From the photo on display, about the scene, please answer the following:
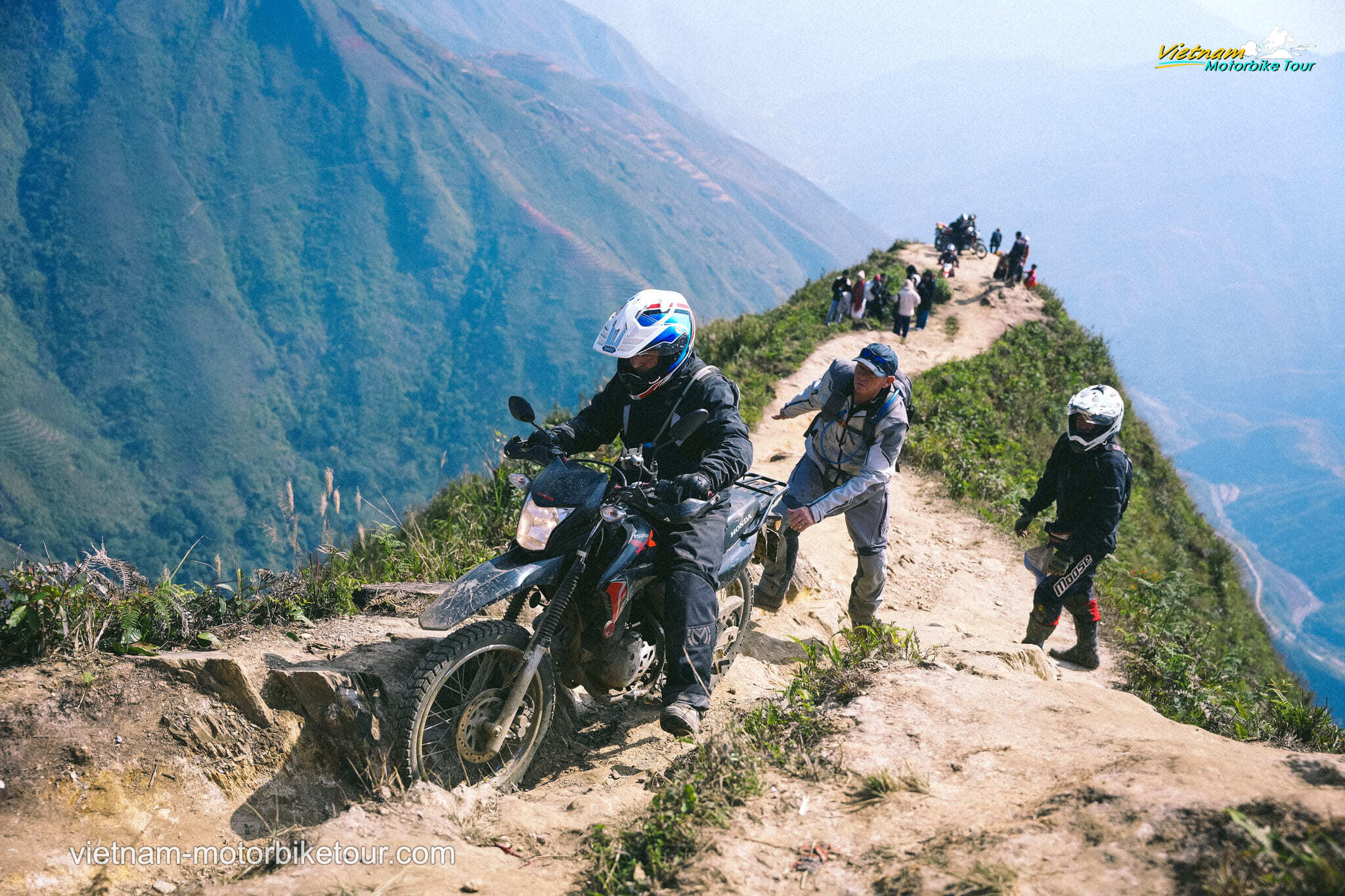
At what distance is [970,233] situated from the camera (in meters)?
38.5

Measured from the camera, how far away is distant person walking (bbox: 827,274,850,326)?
22.7 meters

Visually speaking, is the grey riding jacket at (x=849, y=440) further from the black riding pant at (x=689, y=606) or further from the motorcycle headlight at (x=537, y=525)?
the motorcycle headlight at (x=537, y=525)

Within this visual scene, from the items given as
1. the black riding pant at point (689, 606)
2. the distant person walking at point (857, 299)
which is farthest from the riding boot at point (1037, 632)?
the distant person walking at point (857, 299)

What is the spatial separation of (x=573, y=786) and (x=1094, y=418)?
4.67 m

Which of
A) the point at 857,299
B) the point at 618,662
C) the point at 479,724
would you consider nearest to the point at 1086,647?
the point at 618,662

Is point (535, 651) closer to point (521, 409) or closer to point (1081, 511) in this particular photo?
point (521, 409)

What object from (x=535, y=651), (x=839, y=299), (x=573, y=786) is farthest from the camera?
(x=839, y=299)

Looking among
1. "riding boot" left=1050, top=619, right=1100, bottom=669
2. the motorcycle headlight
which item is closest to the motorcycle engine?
the motorcycle headlight

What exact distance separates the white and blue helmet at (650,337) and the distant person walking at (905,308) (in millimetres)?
19564

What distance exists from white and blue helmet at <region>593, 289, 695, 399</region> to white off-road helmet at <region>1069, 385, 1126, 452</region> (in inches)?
130

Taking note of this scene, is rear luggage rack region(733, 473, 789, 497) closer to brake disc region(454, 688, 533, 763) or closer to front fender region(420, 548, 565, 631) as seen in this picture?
front fender region(420, 548, 565, 631)

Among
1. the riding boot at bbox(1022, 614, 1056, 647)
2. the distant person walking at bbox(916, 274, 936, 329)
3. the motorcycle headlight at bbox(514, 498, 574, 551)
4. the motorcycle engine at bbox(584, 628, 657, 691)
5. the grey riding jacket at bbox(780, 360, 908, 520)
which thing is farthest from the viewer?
the distant person walking at bbox(916, 274, 936, 329)

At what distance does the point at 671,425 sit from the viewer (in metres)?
4.55

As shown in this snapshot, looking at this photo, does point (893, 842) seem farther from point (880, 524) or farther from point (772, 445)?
point (772, 445)
